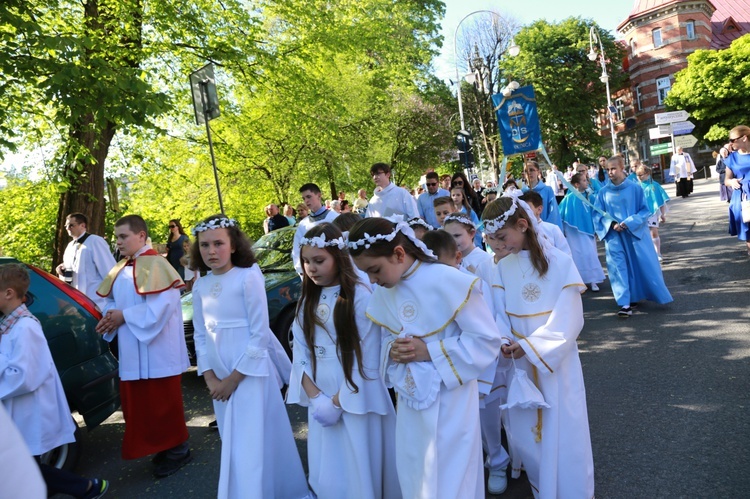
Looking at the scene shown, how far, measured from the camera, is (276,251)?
316 inches

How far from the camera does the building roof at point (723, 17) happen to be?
171 feet

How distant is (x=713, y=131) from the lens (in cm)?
4491

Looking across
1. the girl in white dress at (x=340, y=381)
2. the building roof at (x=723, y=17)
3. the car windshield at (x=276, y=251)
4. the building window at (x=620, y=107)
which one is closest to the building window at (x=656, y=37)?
the building roof at (x=723, y=17)

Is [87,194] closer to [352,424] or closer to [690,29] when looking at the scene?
[352,424]

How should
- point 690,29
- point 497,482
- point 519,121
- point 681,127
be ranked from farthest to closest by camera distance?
1. point 690,29
2. point 681,127
3. point 519,121
4. point 497,482

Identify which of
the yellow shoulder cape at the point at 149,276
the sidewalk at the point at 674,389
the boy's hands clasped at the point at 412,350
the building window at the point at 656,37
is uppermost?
the building window at the point at 656,37

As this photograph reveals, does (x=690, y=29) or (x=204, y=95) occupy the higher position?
(x=690, y=29)

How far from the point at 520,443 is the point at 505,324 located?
0.66 m

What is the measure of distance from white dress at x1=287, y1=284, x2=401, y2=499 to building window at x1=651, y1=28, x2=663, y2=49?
58.0m

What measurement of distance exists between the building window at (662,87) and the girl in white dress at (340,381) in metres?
57.0

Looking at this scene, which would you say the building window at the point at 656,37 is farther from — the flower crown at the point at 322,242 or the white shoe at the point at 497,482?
the flower crown at the point at 322,242

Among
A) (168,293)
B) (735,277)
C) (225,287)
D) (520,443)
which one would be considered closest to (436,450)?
(520,443)

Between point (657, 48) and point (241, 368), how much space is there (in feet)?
191

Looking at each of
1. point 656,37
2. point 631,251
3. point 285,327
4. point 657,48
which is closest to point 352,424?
point 285,327
